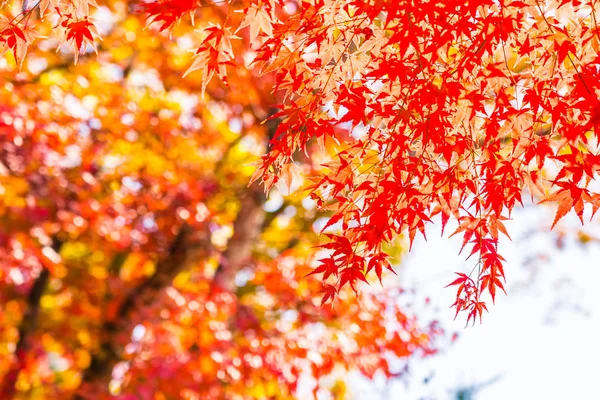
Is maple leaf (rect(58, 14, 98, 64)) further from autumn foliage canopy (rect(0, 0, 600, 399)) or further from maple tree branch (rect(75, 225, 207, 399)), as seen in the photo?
maple tree branch (rect(75, 225, 207, 399))

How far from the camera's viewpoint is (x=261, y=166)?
8.29 ft

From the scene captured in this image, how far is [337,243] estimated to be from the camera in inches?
93.4

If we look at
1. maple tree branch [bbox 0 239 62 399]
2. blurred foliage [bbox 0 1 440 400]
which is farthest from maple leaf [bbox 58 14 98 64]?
maple tree branch [bbox 0 239 62 399]

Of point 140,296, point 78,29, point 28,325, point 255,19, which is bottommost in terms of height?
point 28,325

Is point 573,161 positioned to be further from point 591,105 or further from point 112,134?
point 112,134

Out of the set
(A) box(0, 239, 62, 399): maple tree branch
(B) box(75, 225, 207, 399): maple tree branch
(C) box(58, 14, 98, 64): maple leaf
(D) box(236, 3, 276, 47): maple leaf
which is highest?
(D) box(236, 3, 276, 47): maple leaf

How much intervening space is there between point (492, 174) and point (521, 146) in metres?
0.15

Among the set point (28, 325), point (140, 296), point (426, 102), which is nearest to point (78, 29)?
point (426, 102)

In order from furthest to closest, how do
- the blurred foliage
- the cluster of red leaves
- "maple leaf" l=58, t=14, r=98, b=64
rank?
the blurred foliage
"maple leaf" l=58, t=14, r=98, b=64
the cluster of red leaves

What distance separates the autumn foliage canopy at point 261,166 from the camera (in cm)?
235

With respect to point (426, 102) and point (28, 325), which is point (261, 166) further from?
point (28, 325)

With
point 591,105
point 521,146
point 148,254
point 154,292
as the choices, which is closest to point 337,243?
point 521,146

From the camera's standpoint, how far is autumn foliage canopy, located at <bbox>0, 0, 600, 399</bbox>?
7.70ft

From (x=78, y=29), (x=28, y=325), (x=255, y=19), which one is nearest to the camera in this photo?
(x=255, y=19)
